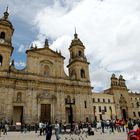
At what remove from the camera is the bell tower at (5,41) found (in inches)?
1329

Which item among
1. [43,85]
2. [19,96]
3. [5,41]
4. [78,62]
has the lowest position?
[19,96]

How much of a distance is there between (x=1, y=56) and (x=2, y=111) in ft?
34.6

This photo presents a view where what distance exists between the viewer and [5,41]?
35250mm

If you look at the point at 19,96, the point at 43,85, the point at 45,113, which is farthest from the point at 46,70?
the point at 45,113

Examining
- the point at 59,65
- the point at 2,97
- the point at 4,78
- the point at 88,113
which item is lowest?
the point at 88,113

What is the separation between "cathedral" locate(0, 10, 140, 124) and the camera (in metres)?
32.5

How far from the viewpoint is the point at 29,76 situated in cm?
3506

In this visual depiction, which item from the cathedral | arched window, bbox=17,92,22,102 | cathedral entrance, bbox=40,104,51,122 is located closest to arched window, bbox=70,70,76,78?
the cathedral

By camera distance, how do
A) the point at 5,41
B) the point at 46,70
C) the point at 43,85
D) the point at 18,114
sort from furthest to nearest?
the point at 46,70 → the point at 43,85 → the point at 5,41 → the point at 18,114

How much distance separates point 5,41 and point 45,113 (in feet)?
53.5

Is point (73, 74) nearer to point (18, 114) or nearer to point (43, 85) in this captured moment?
point (43, 85)

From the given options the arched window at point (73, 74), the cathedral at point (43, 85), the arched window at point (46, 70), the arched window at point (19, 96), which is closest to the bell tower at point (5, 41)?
the cathedral at point (43, 85)

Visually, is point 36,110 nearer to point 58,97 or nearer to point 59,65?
point 58,97

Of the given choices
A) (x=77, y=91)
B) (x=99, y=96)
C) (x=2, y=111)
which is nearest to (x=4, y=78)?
(x=2, y=111)
